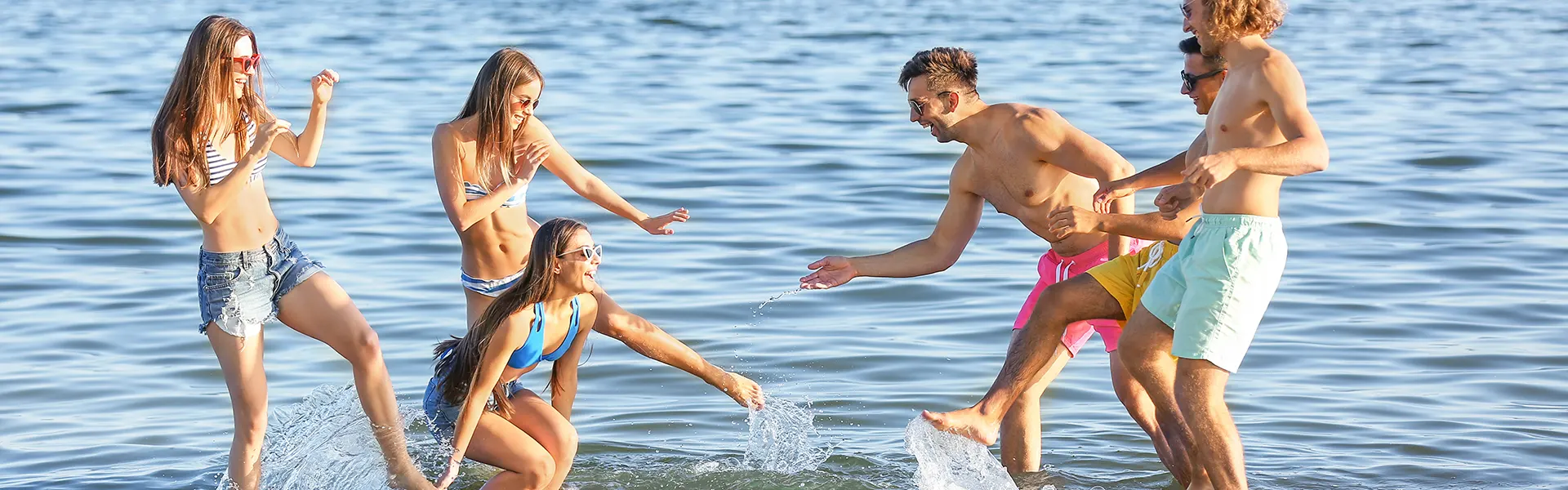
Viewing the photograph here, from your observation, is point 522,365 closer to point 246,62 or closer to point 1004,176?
point 246,62

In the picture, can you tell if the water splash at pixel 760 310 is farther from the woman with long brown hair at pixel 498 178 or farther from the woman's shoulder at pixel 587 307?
the woman's shoulder at pixel 587 307

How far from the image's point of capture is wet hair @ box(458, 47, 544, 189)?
585cm

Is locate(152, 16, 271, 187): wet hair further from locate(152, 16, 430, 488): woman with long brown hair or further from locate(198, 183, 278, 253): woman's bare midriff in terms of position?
locate(198, 183, 278, 253): woman's bare midriff

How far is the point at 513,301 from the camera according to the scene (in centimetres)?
546

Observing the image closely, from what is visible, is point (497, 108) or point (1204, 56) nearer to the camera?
point (1204, 56)

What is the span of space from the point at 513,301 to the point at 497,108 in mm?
777

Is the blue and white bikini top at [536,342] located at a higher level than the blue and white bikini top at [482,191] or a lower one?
lower

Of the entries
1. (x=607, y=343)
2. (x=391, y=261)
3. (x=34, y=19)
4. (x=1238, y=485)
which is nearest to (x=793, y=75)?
(x=391, y=261)

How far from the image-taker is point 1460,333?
877 cm

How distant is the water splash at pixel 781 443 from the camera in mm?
6770

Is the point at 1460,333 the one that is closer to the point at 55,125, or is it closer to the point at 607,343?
the point at 607,343

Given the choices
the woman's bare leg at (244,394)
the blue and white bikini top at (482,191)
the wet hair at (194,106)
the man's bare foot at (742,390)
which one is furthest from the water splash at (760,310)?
the wet hair at (194,106)

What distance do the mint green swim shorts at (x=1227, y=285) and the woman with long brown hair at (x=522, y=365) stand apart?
181 centimetres

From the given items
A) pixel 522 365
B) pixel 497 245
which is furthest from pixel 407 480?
pixel 497 245
